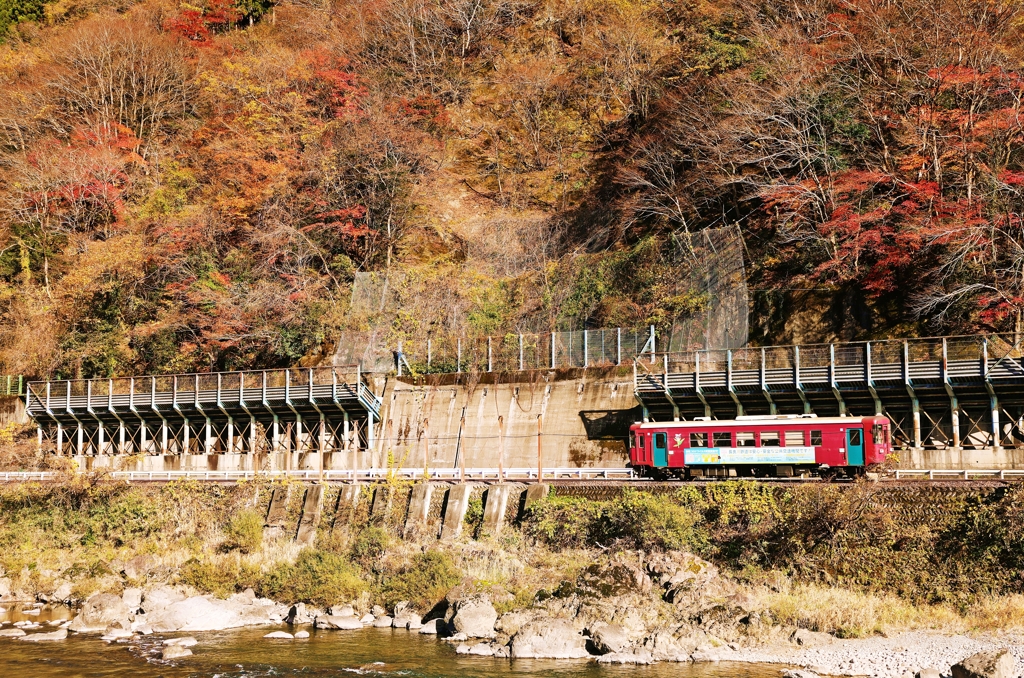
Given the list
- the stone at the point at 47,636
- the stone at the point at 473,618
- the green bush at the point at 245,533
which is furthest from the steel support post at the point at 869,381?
the stone at the point at 47,636

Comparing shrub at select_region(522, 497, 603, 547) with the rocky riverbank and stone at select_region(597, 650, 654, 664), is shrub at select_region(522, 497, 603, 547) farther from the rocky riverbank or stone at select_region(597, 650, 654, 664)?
stone at select_region(597, 650, 654, 664)

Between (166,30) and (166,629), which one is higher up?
(166,30)

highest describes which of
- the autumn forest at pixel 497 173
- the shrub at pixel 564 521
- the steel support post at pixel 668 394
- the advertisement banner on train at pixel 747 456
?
the autumn forest at pixel 497 173

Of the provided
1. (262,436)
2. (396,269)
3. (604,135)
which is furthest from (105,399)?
(604,135)

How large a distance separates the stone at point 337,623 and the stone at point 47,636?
7.57 m

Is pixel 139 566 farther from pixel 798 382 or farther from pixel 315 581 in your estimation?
pixel 798 382

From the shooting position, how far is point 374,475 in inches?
1704

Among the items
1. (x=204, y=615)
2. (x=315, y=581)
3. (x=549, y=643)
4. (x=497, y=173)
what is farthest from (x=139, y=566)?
(x=497, y=173)

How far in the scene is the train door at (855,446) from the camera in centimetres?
3566

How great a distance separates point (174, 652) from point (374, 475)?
50.5 ft

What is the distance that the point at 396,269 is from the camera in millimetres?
57125

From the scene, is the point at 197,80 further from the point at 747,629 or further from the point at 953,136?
the point at 747,629

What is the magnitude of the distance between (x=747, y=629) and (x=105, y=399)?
3850cm

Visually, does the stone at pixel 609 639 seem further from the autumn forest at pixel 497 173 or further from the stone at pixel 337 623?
the autumn forest at pixel 497 173
